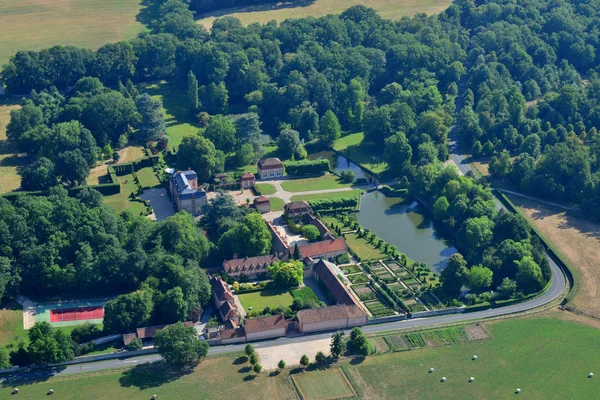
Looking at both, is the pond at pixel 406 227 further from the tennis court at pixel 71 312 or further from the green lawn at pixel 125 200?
the tennis court at pixel 71 312

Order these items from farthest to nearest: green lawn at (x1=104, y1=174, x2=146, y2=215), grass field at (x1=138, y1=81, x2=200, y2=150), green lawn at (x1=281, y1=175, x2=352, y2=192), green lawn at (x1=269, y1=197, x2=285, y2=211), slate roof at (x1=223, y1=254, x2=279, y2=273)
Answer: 1. grass field at (x1=138, y1=81, x2=200, y2=150)
2. green lawn at (x1=281, y1=175, x2=352, y2=192)
3. green lawn at (x1=269, y1=197, x2=285, y2=211)
4. green lawn at (x1=104, y1=174, x2=146, y2=215)
5. slate roof at (x1=223, y1=254, x2=279, y2=273)

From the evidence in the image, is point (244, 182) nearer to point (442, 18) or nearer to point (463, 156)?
point (463, 156)

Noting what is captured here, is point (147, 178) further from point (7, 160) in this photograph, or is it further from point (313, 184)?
point (313, 184)

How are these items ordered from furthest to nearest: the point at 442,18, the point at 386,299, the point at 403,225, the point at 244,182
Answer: the point at 442,18, the point at 244,182, the point at 403,225, the point at 386,299

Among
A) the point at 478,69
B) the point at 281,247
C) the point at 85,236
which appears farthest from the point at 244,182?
the point at 478,69

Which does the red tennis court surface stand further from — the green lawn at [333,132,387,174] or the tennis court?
the green lawn at [333,132,387,174]

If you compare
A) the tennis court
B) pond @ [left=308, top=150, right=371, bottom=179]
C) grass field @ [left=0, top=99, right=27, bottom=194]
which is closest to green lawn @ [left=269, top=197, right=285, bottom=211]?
pond @ [left=308, top=150, right=371, bottom=179]
